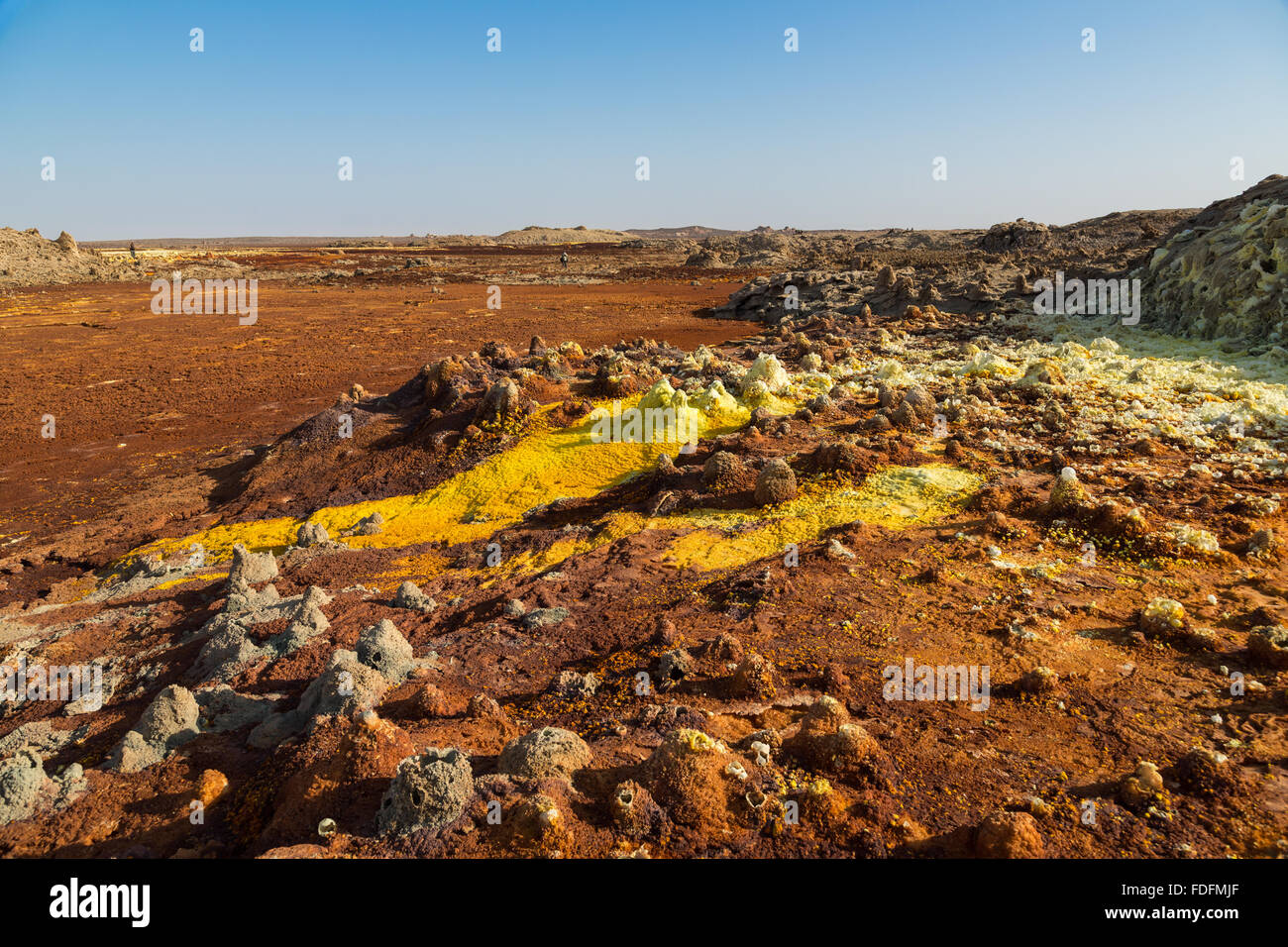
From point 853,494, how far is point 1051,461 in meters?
2.51

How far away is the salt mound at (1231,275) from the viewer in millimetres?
11219

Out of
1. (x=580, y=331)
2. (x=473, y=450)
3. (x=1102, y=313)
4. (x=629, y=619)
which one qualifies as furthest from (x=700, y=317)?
(x=629, y=619)

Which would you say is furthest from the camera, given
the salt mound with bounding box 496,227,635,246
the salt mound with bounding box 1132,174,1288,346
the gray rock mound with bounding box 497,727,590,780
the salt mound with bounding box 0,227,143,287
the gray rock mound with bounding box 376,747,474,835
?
the salt mound with bounding box 496,227,635,246

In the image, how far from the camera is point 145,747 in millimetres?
4293

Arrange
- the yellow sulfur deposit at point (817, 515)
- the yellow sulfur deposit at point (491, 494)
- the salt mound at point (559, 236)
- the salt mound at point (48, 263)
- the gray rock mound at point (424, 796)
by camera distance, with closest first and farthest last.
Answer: the gray rock mound at point (424, 796) → the yellow sulfur deposit at point (817, 515) → the yellow sulfur deposit at point (491, 494) → the salt mound at point (48, 263) → the salt mound at point (559, 236)

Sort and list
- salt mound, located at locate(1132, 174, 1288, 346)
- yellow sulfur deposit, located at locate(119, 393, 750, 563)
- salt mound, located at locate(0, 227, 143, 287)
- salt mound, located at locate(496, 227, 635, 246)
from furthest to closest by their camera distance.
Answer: salt mound, located at locate(496, 227, 635, 246)
salt mound, located at locate(0, 227, 143, 287)
salt mound, located at locate(1132, 174, 1288, 346)
yellow sulfur deposit, located at locate(119, 393, 750, 563)

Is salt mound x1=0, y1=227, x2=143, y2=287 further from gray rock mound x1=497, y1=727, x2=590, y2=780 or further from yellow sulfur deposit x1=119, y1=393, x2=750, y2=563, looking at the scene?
gray rock mound x1=497, y1=727, x2=590, y2=780

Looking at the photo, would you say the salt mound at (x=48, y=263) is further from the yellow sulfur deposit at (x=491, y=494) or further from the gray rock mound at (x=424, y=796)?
the gray rock mound at (x=424, y=796)

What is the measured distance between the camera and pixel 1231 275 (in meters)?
11.9

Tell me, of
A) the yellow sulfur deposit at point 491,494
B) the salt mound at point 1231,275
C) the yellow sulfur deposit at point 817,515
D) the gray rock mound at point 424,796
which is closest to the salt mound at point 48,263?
the yellow sulfur deposit at point 491,494

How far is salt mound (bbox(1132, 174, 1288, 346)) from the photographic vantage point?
11.2 m

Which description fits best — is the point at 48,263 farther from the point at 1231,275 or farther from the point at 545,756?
the point at 1231,275

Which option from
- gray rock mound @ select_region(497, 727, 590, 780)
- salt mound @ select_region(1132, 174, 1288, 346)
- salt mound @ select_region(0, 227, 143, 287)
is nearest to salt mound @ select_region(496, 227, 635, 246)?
salt mound @ select_region(0, 227, 143, 287)

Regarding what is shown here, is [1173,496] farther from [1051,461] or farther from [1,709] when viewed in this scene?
[1,709]
